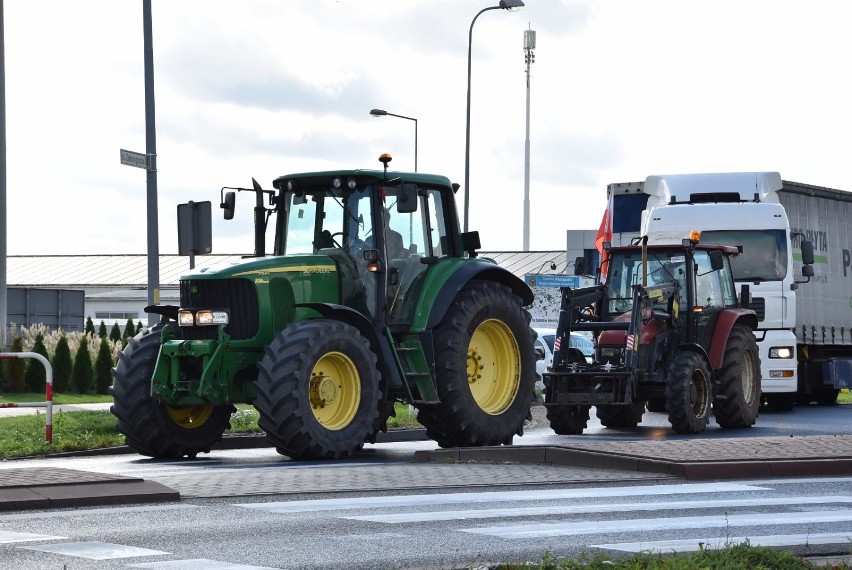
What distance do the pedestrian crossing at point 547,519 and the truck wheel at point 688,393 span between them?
7.39 meters

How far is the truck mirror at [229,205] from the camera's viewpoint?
16.4m

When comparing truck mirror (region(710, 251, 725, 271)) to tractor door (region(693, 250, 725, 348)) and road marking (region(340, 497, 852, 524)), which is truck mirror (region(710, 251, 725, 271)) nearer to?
tractor door (region(693, 250, 725, 348))

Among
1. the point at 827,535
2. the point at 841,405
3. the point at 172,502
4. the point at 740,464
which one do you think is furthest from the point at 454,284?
the point at 841,405

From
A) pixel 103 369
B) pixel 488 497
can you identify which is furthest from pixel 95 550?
pixel 103 369

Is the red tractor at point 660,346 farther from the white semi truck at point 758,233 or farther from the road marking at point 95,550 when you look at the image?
the road marking at point 95,550

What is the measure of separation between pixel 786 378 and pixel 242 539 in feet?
55.3

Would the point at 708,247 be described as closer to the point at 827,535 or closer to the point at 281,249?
the point at 281,249

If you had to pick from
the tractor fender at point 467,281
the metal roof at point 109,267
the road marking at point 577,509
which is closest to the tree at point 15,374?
the tractor fender at point 467,281

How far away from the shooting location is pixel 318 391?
1466 cm

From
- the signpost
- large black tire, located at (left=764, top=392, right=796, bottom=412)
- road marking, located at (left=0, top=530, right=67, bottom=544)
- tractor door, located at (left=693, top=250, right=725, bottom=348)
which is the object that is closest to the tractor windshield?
tractor door, located at (left=693, top=250, right=725, bottom=348)

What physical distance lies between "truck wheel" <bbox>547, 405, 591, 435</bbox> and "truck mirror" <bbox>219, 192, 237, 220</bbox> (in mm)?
5856

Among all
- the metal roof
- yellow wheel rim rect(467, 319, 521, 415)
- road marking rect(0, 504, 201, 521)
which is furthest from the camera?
the metal roof

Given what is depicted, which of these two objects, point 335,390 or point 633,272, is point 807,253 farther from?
point 335,390

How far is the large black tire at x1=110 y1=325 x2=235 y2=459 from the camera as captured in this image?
15.1 metres
